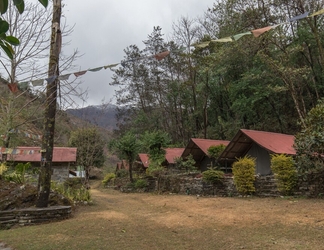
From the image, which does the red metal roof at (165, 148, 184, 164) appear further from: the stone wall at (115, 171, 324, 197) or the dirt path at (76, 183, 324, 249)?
the dirt path at (76, 183, 324, 249)

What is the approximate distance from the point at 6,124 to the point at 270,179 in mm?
10226

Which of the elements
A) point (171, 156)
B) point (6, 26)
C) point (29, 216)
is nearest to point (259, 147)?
point (171, 156)

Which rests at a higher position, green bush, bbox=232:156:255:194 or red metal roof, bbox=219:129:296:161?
red metal roof, bbox=219:129:296:161

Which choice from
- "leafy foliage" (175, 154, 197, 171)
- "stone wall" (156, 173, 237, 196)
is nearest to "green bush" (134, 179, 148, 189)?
"stone wall" (156, 173, 237, 196)

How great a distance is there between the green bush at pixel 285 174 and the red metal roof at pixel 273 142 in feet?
A: 9.17

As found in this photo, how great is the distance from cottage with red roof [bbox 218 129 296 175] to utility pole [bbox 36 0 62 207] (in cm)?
955

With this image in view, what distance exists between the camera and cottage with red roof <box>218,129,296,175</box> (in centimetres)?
1380

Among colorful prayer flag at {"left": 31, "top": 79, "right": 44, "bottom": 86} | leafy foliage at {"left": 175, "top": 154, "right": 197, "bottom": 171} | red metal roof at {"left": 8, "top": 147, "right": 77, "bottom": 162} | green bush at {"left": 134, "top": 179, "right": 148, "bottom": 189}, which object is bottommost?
green bush at {"left": 134, "top": 179, "right": 148, "bottom": 189}

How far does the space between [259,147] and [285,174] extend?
4.62 m

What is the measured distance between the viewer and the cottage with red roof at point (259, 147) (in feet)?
45.3

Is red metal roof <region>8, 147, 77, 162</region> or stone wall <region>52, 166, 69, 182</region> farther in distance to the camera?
stone wall <region>52, 166, 69, 182</region>

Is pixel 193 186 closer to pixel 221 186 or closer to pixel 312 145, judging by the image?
pixel 221 186

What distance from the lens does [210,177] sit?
13117mm

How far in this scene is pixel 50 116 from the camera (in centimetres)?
805
